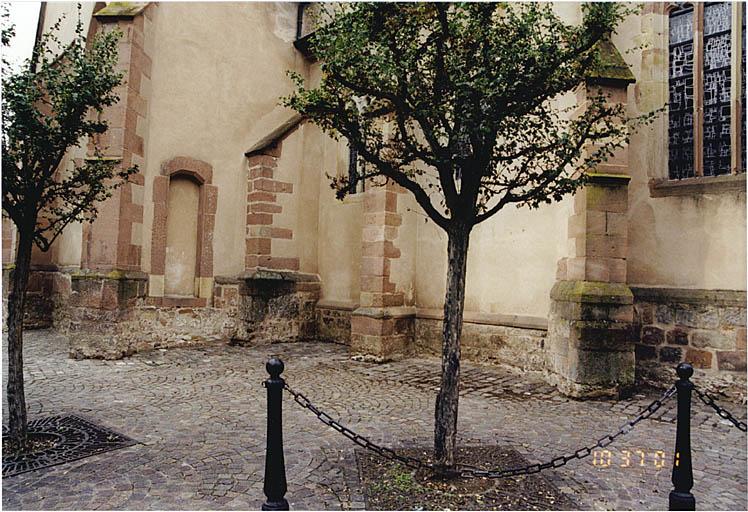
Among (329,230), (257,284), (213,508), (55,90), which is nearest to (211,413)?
(213,508)

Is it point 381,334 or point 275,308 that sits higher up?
point 275,308

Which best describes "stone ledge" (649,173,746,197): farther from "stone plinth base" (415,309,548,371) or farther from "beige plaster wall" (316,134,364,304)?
"beige plaster wall" (316,134,364,304)

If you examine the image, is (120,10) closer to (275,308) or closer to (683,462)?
(275,308)

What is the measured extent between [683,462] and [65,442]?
508 centimetres

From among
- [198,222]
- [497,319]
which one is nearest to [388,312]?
[497,319]

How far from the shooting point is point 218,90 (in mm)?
11375

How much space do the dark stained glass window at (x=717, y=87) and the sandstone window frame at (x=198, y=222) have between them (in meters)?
8.96

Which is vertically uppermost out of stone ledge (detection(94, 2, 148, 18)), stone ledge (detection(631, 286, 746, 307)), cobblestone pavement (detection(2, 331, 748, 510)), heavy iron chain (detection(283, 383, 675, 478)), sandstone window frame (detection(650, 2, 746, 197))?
stone ledge (detection(94, 2, 148, 18))

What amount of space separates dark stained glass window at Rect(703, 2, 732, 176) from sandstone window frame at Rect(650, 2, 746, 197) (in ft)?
0.20

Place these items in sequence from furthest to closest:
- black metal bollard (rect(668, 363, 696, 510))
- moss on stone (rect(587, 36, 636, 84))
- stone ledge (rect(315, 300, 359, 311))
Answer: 1. stone ledge (rect(315, 300, 359, 311))
2. moss on stone (rect(587, 36, 636, 84))
3. black metal bollard (rect(668, 363, 696, 510))

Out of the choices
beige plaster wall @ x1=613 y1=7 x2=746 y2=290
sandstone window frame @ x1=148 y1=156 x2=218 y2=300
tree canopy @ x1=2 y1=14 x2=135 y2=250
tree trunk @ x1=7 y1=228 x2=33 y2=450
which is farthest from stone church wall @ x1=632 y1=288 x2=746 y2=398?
sandstone window frame @ x1=148 y1=156 x2=218 y2=300

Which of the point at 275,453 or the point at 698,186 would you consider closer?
the point at 275,453

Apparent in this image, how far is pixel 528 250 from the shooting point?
8.57 metres

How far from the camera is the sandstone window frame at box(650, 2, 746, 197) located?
7133mm
